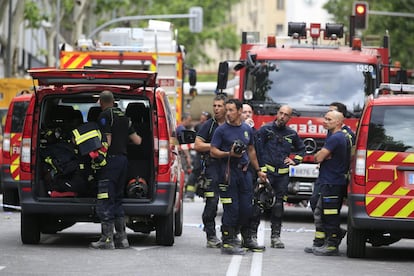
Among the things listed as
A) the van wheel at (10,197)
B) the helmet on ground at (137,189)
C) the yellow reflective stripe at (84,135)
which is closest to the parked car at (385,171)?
the helmet on ground at (137,189)

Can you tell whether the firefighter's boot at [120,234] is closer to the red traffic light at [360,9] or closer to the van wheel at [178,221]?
the van wheel at [178,221]

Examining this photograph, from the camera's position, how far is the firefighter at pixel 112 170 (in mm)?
14195

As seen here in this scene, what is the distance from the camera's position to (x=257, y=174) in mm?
15016

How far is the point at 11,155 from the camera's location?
20.3 metres

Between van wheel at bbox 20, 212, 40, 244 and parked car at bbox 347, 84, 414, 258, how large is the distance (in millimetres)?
3573

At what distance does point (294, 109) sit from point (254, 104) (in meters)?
0.64

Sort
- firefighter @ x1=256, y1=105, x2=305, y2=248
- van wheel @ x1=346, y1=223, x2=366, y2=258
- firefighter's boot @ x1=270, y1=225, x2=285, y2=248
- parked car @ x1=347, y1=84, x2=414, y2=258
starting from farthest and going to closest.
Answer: firefighter @ x1=256, y1=105, x2=305, y2=248
firefighter's boot @ x1=270, y1=225, x2=285, y2=248
van wheel @ x1=346, y1=223, x2=366, y2=258
parked car @ x1=347, y1=84, x2=414, y2=258

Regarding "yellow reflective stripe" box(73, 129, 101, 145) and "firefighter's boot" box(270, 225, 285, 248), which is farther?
"firefighter's boot" box(270, 225, 285, 248)

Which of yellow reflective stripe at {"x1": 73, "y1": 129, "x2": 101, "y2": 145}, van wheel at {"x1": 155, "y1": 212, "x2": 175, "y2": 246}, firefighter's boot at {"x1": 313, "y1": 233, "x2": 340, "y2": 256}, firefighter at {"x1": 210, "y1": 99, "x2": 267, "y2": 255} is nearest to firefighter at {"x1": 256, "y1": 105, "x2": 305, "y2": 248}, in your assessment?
firefighter's boot at {"x1": 313, "y1": 233, "x2": 340, "y2": 256}

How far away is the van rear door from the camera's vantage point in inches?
543

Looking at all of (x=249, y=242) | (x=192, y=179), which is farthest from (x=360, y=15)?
(x=249, y=242)

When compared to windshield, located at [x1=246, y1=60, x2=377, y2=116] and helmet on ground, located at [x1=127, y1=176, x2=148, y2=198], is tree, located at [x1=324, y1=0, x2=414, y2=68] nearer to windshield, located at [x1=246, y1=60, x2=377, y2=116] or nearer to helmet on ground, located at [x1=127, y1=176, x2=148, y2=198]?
windshield, located at [x1=246, y1=60, x2=377, y2=116]

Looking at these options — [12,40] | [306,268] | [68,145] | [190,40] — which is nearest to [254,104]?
[68,145]

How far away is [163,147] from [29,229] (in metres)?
1.85
